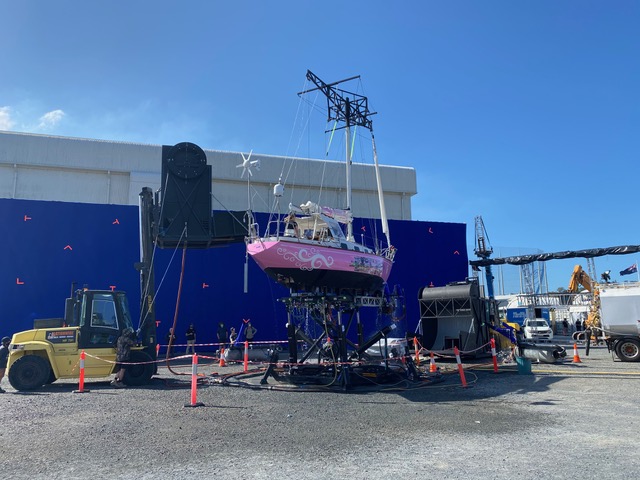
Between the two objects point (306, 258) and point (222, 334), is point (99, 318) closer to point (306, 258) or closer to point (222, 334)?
point (306, 258)

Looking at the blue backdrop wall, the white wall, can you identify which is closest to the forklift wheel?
the blue backdrop wall

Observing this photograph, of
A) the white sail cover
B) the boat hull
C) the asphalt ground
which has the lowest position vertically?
the asphalt ground

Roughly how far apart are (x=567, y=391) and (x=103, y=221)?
22267 millimetres

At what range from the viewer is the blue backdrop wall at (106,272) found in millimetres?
23578

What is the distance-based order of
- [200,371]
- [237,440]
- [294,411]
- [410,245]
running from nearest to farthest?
[237,440] < [294,411] < [200,371] < [410,245]

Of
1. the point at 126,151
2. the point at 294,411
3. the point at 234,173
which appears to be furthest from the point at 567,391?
the point at 126,151

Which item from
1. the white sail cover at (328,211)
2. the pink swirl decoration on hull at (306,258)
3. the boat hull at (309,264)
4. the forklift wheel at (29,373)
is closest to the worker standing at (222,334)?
the white sail cover at (328,211)

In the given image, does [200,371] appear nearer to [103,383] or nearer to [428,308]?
[103,383]

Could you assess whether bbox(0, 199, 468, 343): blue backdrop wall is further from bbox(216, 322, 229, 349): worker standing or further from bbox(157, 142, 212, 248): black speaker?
bbox(157, 142, 212, 248): black speaker

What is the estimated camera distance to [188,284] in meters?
26.0

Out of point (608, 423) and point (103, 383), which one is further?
point (103, 383)

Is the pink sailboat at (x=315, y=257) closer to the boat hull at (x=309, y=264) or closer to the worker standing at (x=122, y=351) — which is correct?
the boat hull at (x=309, y=264)

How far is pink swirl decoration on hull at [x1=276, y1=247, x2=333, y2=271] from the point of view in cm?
1231

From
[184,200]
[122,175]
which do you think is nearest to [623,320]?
[184,200]
